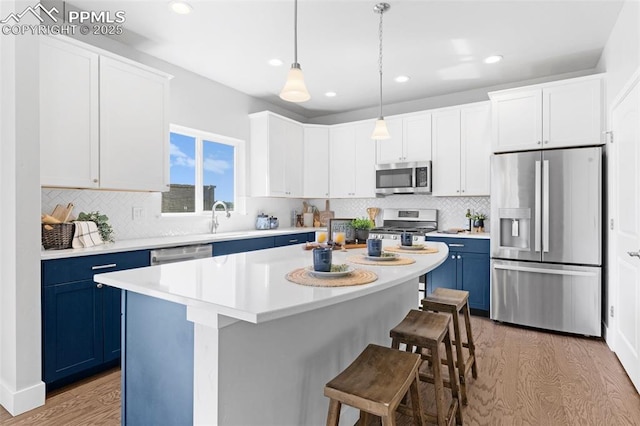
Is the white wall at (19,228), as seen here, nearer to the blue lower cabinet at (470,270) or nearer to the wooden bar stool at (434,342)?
the wooden bar stool at (434,342)

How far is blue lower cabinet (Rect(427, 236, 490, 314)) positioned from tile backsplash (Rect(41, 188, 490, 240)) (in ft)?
2.09

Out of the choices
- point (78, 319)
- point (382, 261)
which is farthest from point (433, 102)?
point (78, 319)

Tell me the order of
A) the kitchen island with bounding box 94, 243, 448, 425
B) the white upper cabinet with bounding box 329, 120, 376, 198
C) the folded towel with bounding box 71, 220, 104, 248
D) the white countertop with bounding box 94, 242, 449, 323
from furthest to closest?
the white upper cabinet with bounding box 329, 120, 376, 198
the folded towel with bounding box 71, 220, 104, 248
the kitchen island with bounding box 94, 243, 448, 425
the white countertop with bounding box 94, 242, 449, 323

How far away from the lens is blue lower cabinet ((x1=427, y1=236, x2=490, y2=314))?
3.94 meters

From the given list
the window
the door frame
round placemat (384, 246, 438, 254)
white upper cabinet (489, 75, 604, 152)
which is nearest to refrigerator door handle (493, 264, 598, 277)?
the door frame

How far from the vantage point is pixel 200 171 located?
4.23 m

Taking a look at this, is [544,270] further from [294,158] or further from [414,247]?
[294,158]

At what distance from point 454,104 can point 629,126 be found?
2.29 metres

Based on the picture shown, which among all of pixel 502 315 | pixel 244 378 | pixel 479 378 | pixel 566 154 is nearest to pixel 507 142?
pixel 566 154

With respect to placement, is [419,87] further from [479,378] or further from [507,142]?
[479,378]

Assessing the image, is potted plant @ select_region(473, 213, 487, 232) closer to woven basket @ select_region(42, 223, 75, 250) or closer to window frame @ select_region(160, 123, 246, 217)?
window frame @ select_region(160, 123, 246, 217)

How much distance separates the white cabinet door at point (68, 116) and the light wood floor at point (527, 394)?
4.77 feet

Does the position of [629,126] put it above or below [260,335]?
above

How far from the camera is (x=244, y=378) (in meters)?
1.30
